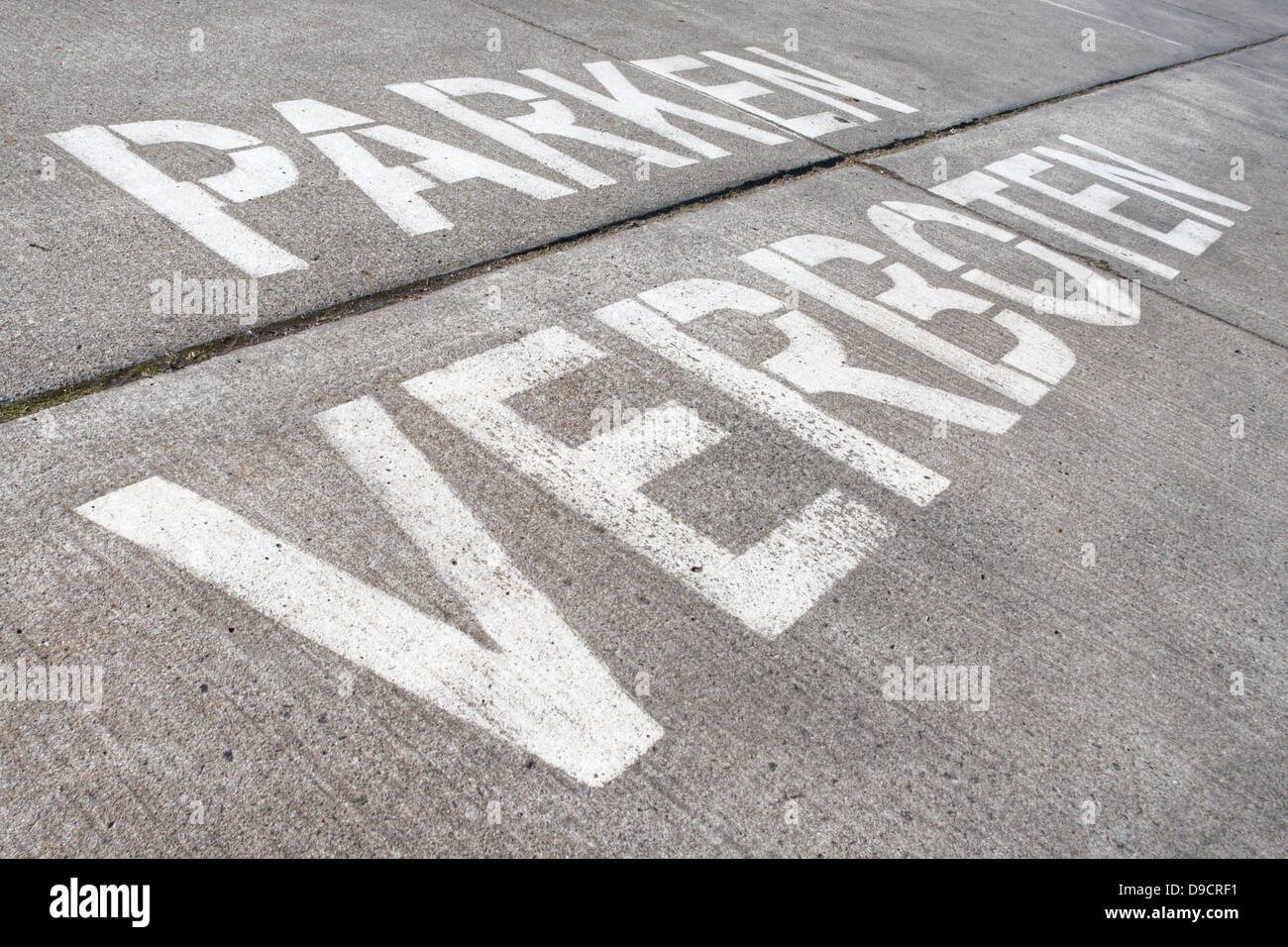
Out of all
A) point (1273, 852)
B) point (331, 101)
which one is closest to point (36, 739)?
point (1273, 852)

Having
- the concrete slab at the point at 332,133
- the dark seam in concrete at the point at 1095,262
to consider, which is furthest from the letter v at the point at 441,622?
the dark seam in concrete at the point at 1095,262

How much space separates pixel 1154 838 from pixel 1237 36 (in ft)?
48.0

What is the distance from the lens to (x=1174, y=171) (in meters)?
7.76

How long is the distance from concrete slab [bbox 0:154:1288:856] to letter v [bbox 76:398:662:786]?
0.01 metres

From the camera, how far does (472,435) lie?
361cm

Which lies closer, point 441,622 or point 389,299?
point 441,622

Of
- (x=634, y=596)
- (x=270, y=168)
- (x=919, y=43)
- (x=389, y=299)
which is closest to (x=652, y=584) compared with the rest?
(x=634, y=596)

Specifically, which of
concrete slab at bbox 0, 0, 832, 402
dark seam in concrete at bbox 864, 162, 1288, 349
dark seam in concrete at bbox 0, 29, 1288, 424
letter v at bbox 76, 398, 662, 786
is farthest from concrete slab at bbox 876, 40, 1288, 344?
letter v at bbox 76, 398, 662, 786

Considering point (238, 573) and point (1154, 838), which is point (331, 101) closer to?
point (238, 573)

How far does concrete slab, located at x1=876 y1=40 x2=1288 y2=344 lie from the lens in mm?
5980

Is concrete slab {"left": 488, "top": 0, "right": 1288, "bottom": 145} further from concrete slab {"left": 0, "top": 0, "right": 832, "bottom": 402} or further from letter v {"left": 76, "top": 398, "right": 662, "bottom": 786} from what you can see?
letter v {"left": 76, "top": 398, "right": 662, "bottom": 786}

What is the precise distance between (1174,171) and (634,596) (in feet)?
22.8

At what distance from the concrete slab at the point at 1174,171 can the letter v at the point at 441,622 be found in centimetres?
466

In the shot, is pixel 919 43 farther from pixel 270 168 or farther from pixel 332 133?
pixel 270 168
